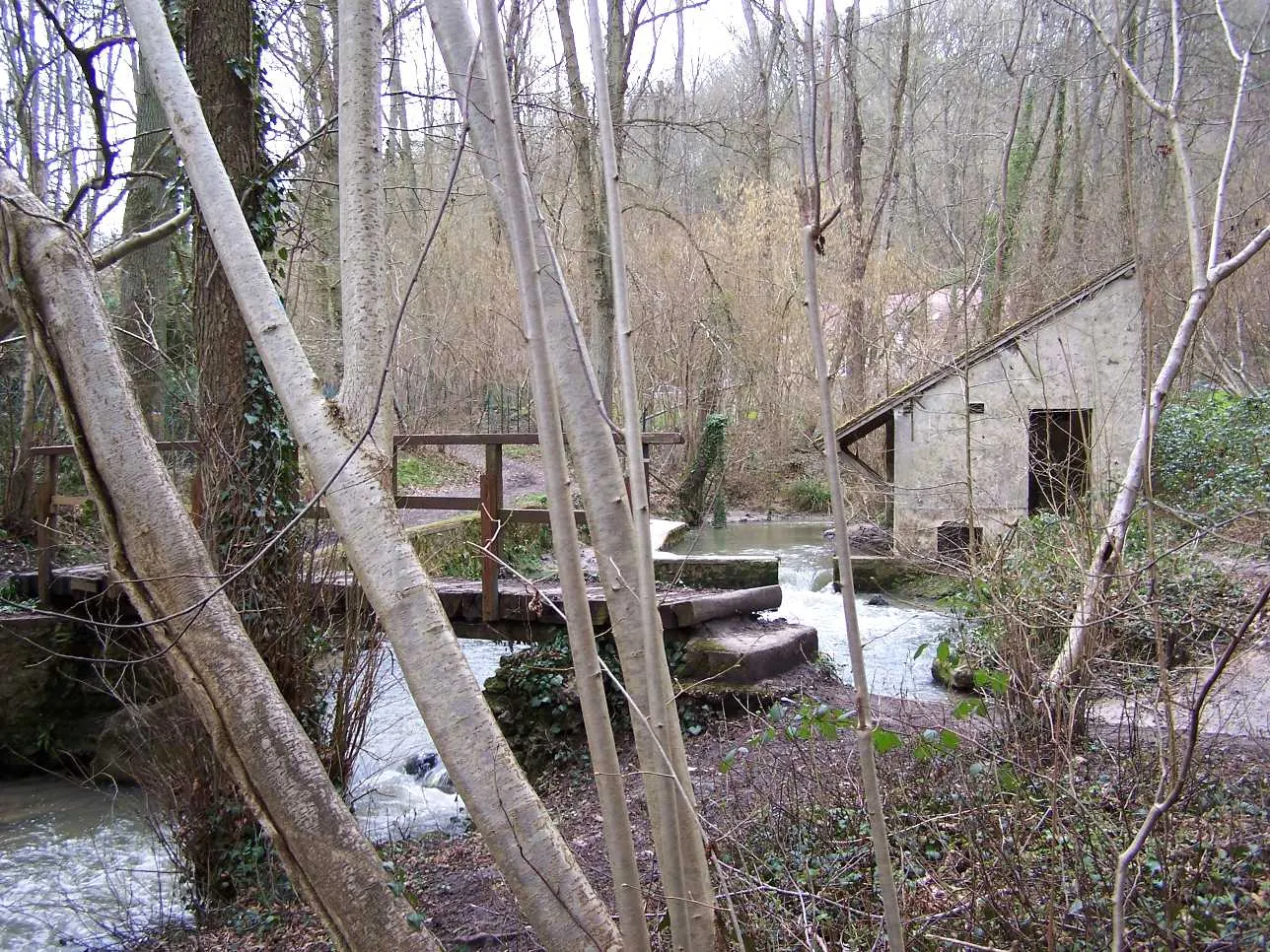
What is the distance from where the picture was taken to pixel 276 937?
3.85m

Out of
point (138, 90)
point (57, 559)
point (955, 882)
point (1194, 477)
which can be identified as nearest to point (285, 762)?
point (955, 882)

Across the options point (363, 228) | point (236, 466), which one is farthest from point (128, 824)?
point (363, 228)

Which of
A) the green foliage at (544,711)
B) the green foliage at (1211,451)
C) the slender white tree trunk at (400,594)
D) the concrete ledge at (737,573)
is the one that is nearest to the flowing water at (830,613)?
the concrete ledge at (737,573)

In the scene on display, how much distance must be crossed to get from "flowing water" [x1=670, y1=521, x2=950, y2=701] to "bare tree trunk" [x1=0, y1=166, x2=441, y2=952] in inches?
86.0

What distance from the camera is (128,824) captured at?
6.33m

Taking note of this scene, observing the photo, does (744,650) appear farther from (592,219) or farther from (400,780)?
(592,219)

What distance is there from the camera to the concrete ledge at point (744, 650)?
19.4ft

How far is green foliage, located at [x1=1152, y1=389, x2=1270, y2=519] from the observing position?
8508 millimetres

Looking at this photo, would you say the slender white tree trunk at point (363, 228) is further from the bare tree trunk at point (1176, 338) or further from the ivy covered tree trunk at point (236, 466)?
the bare tree trunk at point (1176, 338)

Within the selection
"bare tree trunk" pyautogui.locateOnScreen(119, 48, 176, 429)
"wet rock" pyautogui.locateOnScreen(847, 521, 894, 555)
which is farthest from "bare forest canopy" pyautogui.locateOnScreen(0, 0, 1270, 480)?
"wet rock" pyautogui.locateOnScreen(847, 521, 894, 555)

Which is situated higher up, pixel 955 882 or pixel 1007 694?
pixel 1007 694

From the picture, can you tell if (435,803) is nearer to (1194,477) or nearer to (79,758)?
(79,758)

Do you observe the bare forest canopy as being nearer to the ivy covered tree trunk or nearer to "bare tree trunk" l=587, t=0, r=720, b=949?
the ivy covered tree trunk

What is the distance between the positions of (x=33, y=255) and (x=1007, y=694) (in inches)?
161
